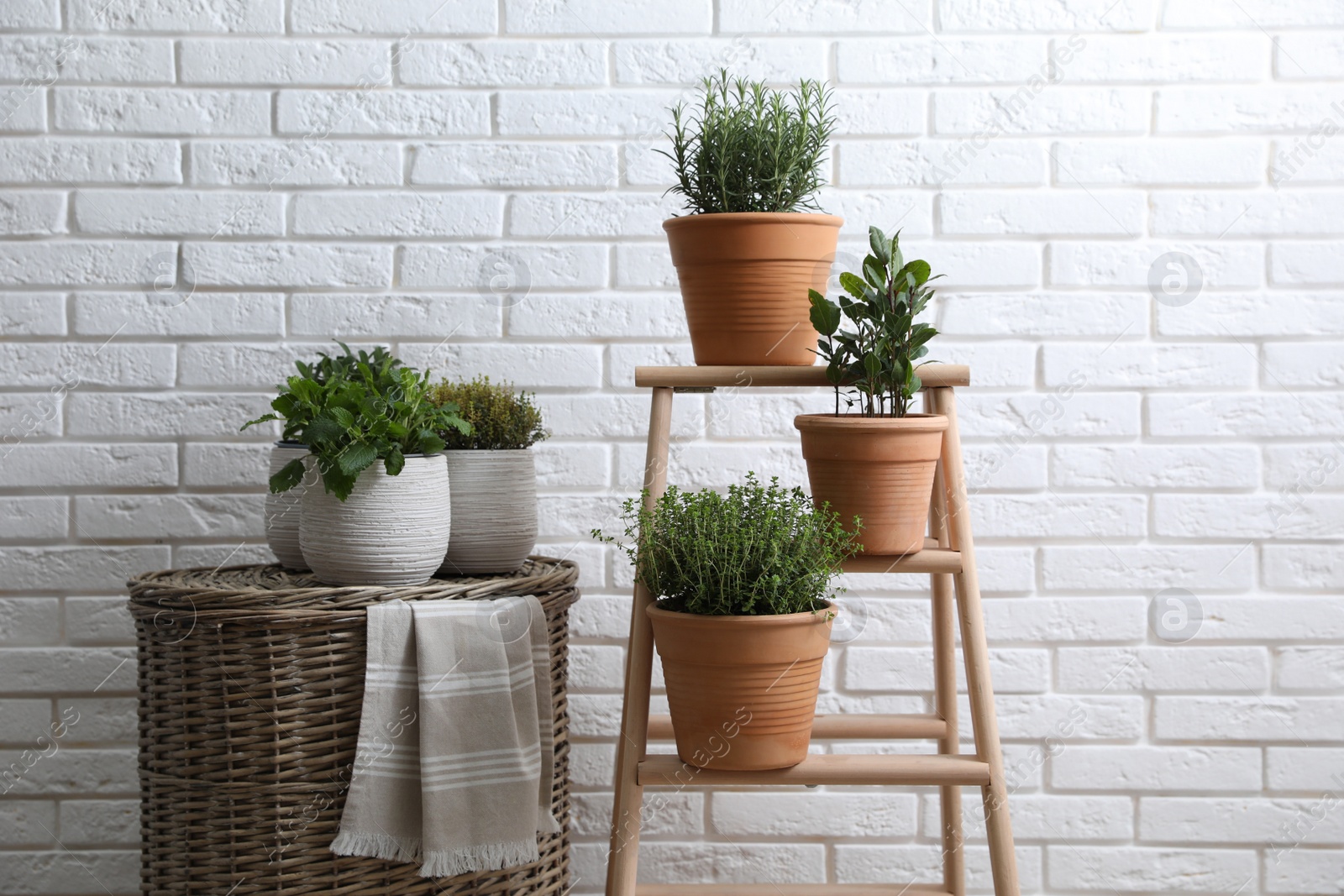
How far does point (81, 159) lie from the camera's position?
171 cm

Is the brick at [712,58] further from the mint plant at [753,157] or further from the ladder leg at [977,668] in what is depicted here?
the ladder leg at [977,668]

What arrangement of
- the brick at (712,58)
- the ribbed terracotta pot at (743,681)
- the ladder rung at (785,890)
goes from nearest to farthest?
1. the ribbed terracotta pot at (743,681)
2. the ladder rung at (785,890)
3. the brick at (712,58)

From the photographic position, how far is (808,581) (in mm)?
1161

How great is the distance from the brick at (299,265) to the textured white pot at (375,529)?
1.69 ft

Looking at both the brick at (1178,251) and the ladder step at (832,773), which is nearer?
the ladder step at (832,773)

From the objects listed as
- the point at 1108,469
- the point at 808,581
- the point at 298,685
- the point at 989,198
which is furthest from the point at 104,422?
the point at 1108,469

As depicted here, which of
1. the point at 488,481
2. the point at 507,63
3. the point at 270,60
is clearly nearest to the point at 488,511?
the point at 488,481

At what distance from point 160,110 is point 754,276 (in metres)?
1.11

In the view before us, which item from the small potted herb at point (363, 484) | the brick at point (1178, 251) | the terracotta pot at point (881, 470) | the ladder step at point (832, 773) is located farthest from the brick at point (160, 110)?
the brick at point (1178, 251)

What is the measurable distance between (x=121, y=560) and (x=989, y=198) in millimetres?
1561

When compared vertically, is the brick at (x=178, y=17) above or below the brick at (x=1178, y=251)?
above

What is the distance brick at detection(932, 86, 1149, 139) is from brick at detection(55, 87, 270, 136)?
113cm

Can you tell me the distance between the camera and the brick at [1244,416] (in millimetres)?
1709

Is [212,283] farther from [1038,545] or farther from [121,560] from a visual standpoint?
[1038,545]
